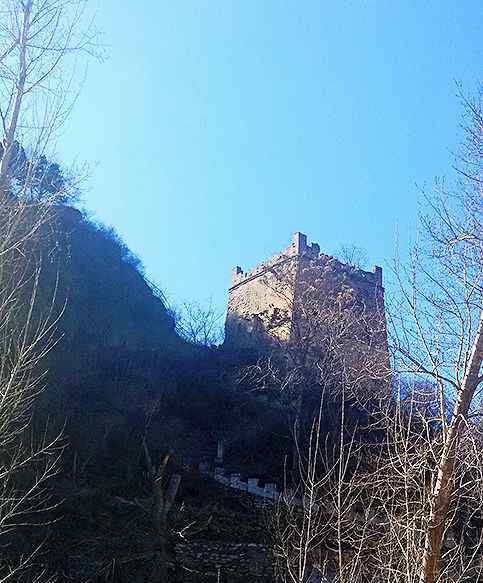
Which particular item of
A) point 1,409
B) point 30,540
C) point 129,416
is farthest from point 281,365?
point 1,409

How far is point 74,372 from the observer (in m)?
16.4

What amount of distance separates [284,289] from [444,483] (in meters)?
19.6

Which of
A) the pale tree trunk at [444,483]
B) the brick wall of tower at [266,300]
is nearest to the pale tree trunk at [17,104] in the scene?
the pale tree trunk at [444,483]

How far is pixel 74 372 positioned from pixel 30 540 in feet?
19.5

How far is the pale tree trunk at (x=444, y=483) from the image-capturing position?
4.06 m

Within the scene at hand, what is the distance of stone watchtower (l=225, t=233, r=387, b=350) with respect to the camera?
22109 mm

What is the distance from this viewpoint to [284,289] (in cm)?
2370

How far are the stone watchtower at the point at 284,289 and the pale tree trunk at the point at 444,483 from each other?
52.3 feet

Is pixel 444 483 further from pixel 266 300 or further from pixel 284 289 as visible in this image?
pixel 266 300

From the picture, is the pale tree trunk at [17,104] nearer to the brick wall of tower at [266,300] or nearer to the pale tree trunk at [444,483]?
the pale tree trunk at [444,483]

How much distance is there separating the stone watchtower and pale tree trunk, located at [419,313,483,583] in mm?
15931

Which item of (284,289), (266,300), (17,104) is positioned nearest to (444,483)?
(17,104)

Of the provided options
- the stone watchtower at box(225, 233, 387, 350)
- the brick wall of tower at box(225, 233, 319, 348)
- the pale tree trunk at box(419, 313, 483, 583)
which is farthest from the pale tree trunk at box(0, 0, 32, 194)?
the brick wall of tower at box(225, 233, 319, 348)

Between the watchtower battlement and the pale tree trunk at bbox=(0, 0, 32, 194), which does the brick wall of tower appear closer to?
the watchtower battlement
